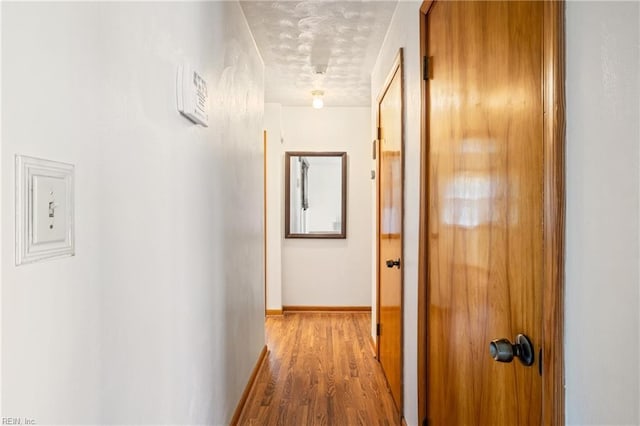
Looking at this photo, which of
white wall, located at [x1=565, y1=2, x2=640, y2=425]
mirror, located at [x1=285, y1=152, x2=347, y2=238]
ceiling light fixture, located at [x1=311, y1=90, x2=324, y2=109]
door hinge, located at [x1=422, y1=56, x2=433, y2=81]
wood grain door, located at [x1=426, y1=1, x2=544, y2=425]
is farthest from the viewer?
mirror, located at [x1=285, y1=152, x2=347, y2=238]

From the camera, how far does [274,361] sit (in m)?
3.04

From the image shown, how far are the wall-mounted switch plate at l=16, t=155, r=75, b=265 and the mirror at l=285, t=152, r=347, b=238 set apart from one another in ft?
11.9

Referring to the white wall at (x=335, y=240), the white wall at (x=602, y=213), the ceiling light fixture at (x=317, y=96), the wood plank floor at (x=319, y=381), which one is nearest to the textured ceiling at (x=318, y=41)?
the ceiling light fixture at (x=317, y=96)

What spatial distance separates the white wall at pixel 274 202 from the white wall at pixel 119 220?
2314 mm

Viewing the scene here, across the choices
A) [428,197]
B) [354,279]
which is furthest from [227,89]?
[354,279]

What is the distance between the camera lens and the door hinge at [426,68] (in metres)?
1.60

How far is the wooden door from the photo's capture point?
7.10 feet

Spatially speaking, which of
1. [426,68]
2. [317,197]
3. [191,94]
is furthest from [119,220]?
[317,197]

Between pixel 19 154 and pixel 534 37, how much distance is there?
1.00 m

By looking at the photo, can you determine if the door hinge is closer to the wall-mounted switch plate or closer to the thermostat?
the thermostat

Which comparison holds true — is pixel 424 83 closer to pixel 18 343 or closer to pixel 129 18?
pixel 129 18

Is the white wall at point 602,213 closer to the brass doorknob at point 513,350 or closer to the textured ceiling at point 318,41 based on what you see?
the brass doorknob at point 513,350

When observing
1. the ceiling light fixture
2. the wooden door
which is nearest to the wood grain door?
the wooden door

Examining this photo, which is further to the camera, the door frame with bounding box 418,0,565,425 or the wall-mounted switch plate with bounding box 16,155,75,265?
the door frame with bounding box 418,0,565,425
